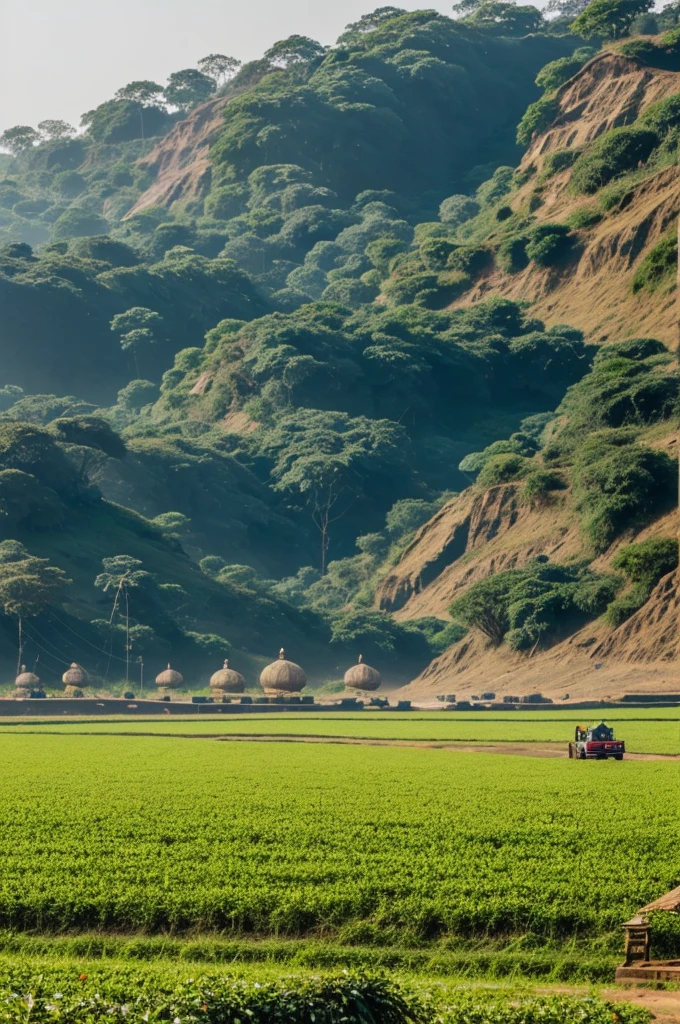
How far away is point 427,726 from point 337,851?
45.9m

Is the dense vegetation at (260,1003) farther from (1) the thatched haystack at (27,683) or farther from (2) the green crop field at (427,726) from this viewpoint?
(1) the thatched haystack at (27,683)

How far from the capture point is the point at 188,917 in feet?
88.4

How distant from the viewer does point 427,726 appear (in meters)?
76.2

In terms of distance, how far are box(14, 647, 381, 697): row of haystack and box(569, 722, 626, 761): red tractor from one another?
4647 centimetres

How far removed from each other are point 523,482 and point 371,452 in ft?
143

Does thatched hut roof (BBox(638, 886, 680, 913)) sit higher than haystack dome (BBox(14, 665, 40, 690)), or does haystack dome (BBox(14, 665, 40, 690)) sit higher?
haystack dome (BBox(14, 665, 40, 690))

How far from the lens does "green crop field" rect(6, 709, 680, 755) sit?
6544 cm

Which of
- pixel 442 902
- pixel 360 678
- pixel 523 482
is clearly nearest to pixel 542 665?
pixel 360 678

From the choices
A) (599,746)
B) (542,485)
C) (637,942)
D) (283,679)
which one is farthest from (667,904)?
(542,485)

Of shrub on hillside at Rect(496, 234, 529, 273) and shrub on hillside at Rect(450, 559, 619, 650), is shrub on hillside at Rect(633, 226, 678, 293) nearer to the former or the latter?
shrub on hillside at Rect(496, 234, 529, 273)

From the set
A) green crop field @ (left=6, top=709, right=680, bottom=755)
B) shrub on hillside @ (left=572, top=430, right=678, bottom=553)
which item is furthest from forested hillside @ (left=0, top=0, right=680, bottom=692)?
green crop field @ (left=6, top=709, right=680, bottom=755)

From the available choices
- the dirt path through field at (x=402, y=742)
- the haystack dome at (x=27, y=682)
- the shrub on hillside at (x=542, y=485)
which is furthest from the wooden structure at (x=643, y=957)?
the shrub on hillside at (x=542, y=485)

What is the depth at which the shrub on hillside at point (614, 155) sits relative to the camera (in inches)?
7118

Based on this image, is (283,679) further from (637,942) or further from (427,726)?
(637,942)
